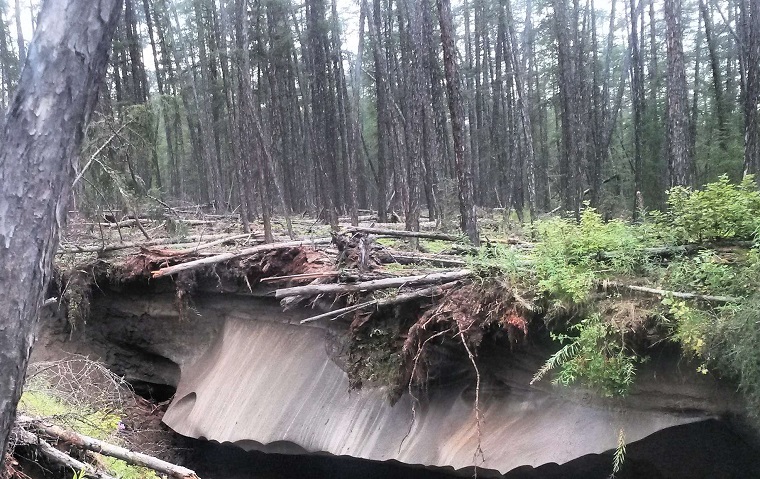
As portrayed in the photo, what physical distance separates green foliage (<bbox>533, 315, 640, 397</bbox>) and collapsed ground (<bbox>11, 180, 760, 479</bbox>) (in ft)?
0.04

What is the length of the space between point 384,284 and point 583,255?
2040 millimetres

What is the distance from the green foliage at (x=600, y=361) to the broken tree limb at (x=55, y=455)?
3667mm

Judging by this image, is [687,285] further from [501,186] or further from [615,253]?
[501,186]

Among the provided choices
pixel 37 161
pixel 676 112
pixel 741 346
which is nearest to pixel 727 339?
pixel 741 346

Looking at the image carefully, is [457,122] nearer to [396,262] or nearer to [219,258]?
[396,262]

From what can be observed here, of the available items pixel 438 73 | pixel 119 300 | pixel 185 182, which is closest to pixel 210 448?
pixel 119 300

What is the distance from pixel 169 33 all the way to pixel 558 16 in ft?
50.1

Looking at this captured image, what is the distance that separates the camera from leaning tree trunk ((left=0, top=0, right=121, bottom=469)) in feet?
8.63

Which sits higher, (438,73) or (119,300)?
(438,73)

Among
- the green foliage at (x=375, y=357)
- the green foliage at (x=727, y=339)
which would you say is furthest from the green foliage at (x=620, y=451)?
the green foliage at (x=375, y=357)

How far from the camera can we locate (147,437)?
852cm

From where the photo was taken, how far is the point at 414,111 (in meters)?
11.1

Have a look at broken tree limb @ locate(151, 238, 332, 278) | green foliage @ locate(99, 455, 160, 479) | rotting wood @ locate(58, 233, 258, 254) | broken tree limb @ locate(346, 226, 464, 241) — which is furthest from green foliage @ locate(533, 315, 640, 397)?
rotting wood @ locate(58, 233, 258, 254)

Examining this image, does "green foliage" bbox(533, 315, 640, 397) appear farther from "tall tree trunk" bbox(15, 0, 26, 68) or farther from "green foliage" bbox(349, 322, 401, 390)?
"tall tree trunk" bbox(15, 0, 26, 68)
